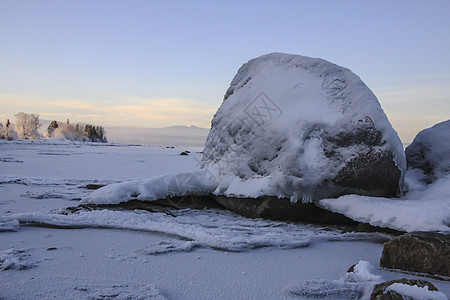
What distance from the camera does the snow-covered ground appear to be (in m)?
1.67

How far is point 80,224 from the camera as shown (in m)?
2.88

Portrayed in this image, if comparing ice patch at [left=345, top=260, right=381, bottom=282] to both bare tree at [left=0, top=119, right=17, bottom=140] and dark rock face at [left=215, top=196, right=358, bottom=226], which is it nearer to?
dark rock face at [left=215, top=196, right=358, bottom=226]

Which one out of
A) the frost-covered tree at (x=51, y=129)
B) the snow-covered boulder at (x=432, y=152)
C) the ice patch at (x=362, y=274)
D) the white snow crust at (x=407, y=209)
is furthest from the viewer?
the frost-covered tree at (x=51, y=129)

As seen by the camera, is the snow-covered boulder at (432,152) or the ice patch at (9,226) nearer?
the ice patch at (9,226)

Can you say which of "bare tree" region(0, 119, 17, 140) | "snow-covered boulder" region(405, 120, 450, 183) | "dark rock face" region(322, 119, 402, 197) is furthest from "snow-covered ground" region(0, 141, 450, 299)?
"bare tree" region(0, 119, 17, 140)

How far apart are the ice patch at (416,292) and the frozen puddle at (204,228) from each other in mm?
1070

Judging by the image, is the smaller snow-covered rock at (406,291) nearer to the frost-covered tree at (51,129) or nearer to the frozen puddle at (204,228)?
the frozen puddle at (204,228)

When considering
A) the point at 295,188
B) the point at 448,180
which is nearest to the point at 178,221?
the point at 295,188

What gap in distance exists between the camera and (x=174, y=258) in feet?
7.11

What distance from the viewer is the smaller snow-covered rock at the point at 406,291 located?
1.42m

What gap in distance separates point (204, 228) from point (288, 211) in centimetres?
97

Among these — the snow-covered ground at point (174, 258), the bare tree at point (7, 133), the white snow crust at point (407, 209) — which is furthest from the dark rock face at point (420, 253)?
the bare tree at point (7, 133)

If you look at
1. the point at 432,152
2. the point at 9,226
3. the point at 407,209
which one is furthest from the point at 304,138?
the point at 9,226

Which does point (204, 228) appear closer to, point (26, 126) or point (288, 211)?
point (288, 211)
